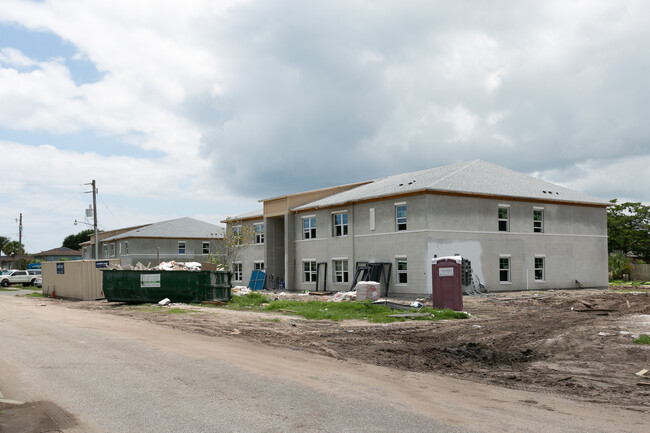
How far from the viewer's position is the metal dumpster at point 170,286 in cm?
2925

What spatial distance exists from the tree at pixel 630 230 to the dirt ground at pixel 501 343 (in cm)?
4229

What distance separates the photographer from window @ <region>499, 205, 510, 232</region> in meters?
36.6

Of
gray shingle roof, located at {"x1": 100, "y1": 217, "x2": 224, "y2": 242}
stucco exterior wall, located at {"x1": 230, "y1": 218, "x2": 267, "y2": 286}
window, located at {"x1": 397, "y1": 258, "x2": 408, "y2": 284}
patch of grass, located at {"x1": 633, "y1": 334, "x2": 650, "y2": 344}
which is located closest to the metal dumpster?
window, located at {"x1": 397, "y1": 258, "x2": 408, "y2": 284}

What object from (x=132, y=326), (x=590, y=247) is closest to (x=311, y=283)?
(x=590, y=247)

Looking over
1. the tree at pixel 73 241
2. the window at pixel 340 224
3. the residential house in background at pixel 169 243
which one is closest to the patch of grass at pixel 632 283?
the window at pixel 340 224

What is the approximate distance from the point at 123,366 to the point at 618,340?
445 inches

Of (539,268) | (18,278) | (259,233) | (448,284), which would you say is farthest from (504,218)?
(18,278)

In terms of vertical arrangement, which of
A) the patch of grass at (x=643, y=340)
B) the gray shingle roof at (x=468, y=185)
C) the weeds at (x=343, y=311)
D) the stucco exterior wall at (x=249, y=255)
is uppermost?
the gray shingle roof at (x=468, y=185)

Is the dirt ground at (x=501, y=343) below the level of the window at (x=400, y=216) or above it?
below

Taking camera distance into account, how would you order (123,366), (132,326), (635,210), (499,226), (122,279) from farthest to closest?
(635,210)
(499,226)
(122,279)
(132,326)
(123,366)

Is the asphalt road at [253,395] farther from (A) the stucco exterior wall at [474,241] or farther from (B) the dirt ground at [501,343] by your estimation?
(A) the stucco exterior wall at [474,241]

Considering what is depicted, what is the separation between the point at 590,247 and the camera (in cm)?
4072

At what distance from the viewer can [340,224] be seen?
4034 centimetres

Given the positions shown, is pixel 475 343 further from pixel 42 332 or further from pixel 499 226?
pixel 499 226
